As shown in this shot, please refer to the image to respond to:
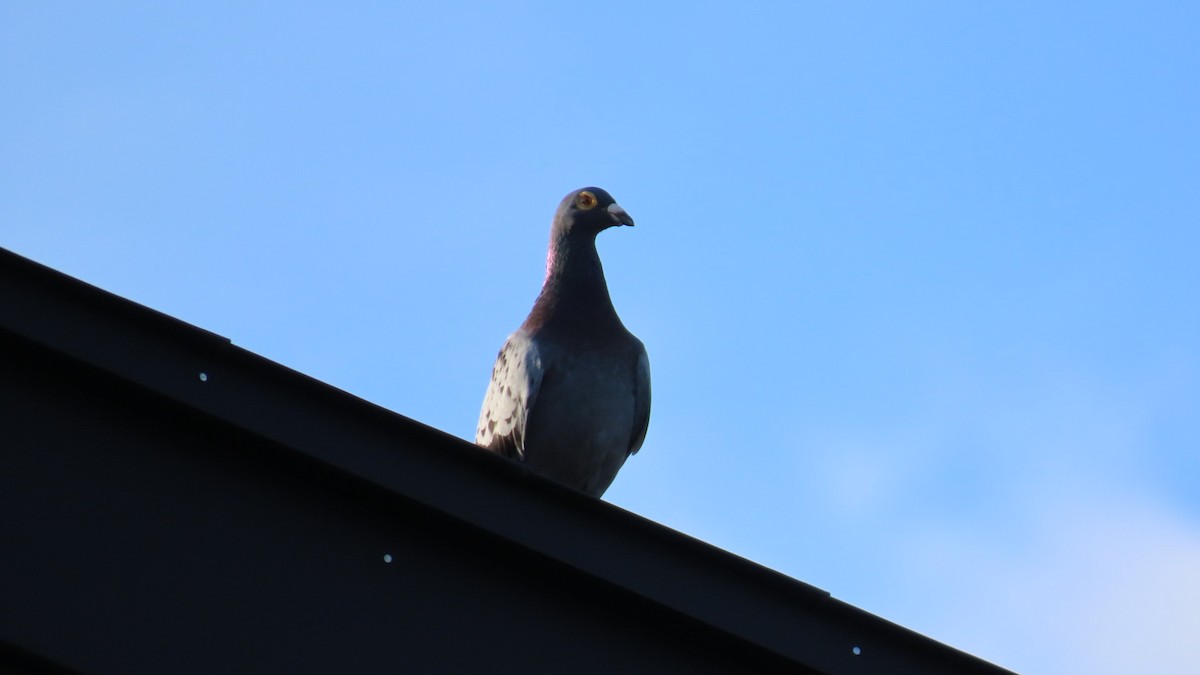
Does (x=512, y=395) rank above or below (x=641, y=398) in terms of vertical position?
below

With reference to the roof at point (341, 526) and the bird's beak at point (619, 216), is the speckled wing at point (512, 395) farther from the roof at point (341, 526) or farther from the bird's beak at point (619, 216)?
the roof at point (341, 526)

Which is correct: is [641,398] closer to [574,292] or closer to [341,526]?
[574,292]

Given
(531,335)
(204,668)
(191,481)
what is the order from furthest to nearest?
(531,335) < (191,481) < (204,668)

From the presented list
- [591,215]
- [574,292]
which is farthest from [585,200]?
[574,292]

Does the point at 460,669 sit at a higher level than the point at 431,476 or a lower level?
lower

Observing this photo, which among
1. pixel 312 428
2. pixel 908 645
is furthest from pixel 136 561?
pixel 908 645

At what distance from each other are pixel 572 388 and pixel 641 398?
58 centimetres

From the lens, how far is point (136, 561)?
2623mm

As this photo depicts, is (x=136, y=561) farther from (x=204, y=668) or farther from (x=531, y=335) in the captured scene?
(x=531, y=335)

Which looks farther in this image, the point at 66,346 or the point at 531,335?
the point at 531,335

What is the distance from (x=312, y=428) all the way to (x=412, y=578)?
37 cm

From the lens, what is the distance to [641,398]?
7.55 metres

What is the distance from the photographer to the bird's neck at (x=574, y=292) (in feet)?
24.4

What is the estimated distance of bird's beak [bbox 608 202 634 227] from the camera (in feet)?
25.8
